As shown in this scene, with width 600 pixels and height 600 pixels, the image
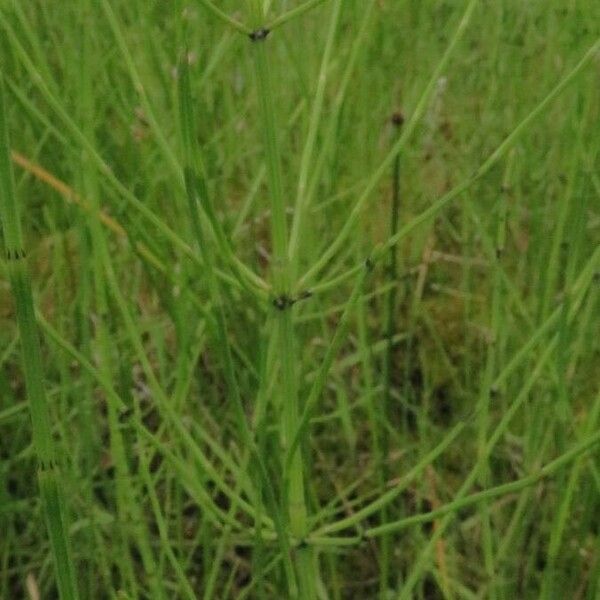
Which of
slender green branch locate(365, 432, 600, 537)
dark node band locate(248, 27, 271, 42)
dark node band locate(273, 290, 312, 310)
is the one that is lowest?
slender green branch locate(365, 432, 600, 537)

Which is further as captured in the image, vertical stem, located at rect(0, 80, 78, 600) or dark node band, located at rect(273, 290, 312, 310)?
dark node band, located at rect(273, 290, 312, 310)

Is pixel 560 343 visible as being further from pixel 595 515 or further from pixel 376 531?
pixel 595 515

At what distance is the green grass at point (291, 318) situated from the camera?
63cm

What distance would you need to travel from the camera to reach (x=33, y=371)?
1.43 feet

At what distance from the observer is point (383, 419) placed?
0.93 m

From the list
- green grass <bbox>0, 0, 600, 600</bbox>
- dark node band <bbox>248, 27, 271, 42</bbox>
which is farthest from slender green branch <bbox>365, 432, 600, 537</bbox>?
dark node band <bbox>248, 27, 271, 42</bbox>

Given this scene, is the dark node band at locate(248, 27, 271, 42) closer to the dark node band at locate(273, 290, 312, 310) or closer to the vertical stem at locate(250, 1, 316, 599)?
the vertical stem at locate(250, 1, 316, 599)

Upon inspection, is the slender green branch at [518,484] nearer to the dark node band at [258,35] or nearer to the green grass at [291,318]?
the green grass at [291,318]

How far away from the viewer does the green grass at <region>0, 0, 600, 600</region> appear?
0.63 meters

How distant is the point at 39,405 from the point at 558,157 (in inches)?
42.6

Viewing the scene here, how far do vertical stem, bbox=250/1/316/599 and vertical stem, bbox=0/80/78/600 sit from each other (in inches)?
7.5

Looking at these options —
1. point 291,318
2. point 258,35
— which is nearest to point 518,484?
point 291,318

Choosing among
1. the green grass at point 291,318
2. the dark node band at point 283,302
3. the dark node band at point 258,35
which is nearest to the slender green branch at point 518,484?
the green grass at point 291,318

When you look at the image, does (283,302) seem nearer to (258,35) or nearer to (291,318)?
(291,318)
